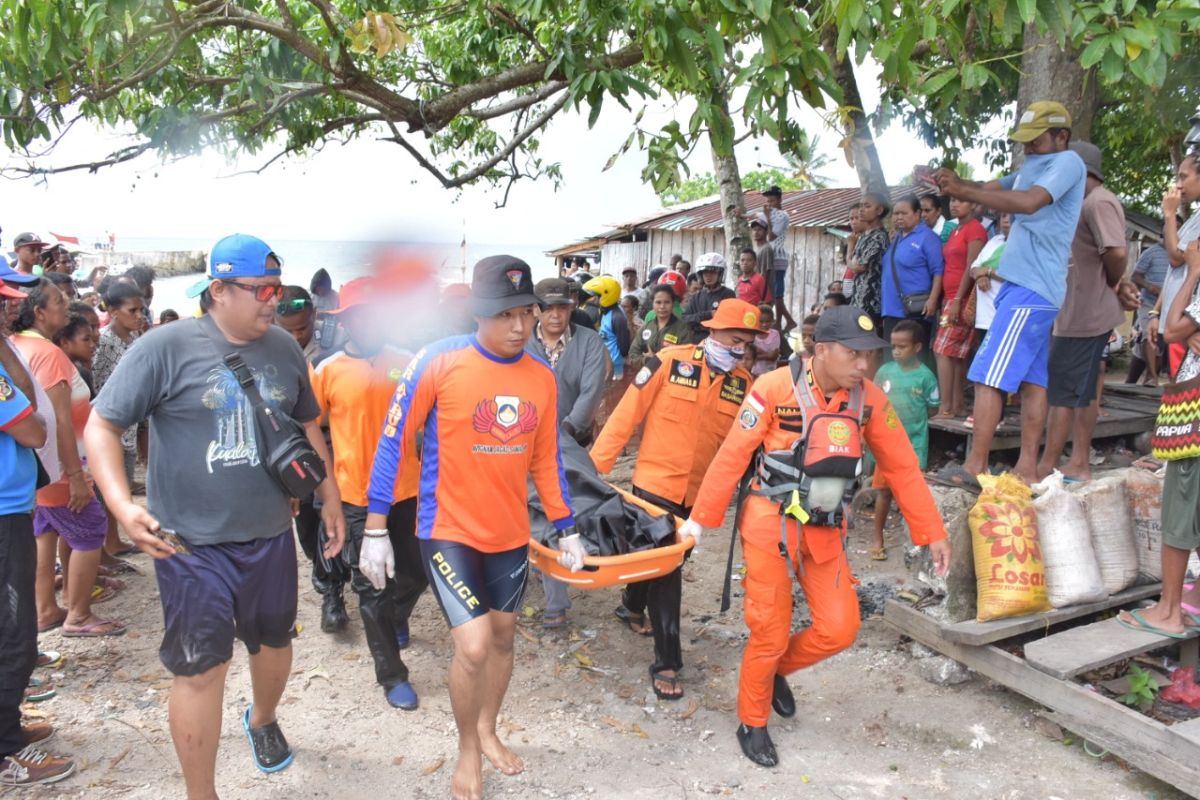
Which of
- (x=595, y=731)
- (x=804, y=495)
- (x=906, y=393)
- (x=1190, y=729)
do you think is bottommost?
(x=595, y=731)

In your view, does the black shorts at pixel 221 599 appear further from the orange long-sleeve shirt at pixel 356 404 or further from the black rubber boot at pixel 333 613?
the black rubber boot at pixel 333 613

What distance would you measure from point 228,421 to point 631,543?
7.04 ft

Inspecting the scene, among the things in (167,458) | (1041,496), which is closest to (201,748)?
(167,458)

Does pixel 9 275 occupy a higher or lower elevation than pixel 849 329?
higher

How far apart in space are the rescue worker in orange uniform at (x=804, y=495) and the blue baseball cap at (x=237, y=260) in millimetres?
2167

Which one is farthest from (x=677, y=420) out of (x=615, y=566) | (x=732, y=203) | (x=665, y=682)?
(x=732, y=203)

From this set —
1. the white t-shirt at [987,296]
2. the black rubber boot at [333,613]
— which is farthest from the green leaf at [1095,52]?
the black rubber boot at [333,613]

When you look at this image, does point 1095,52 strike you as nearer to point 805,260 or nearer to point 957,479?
point 957,479

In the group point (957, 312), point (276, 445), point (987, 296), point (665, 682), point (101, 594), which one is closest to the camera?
point (276, 445)

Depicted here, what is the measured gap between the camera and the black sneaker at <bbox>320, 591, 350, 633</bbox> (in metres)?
5.08

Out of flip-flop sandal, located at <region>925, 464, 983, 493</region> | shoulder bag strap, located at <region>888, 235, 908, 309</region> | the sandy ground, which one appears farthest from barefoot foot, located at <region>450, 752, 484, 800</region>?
shoulder bag strap, located at <region>888, 235, 908, 309</region>

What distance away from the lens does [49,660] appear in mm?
4527

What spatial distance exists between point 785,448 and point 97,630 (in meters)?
4.18

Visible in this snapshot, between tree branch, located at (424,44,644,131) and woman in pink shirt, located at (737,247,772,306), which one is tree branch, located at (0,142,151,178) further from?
woman in pink shirt, located at (737,247,772,306)
